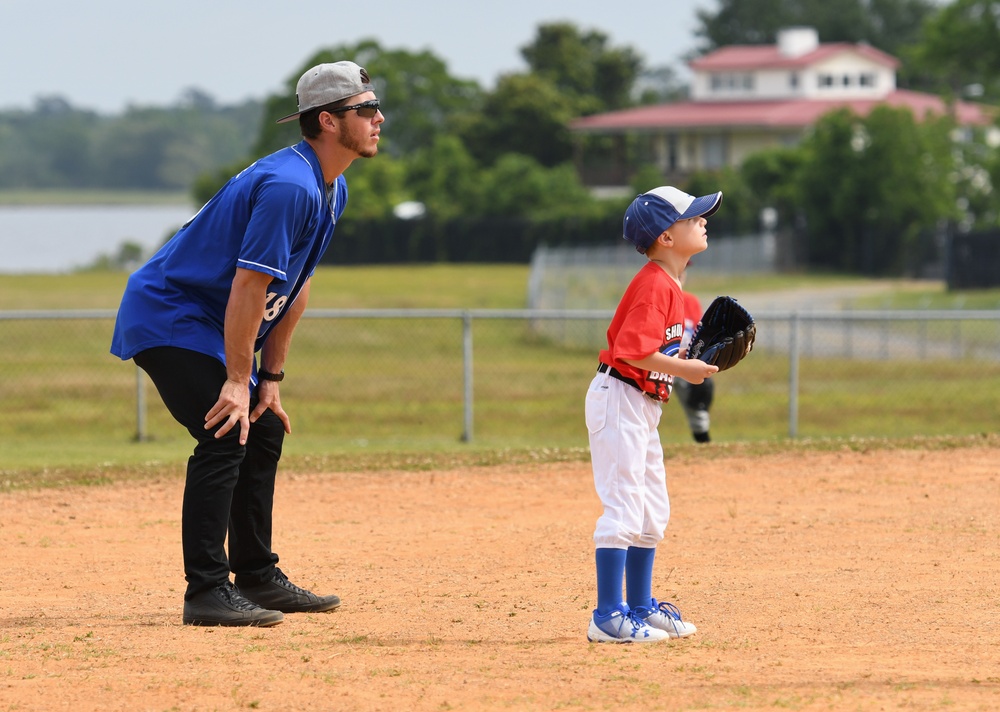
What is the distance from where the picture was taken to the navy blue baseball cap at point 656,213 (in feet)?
17.0

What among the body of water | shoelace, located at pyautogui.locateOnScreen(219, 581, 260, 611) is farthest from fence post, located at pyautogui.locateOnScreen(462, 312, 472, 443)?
the body of water

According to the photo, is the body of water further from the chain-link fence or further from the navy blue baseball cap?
the navy blue baseball cap

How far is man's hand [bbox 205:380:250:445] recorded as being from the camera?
5.23 meters

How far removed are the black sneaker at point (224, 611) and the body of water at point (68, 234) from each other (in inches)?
1847

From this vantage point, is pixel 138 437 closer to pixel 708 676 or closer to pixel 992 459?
pixel 992 459

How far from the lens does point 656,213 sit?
518 centimetres

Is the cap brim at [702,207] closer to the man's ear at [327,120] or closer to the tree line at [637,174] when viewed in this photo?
the man's ear at [327,120]

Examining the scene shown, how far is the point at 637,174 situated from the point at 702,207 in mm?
62950

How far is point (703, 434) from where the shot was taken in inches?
451

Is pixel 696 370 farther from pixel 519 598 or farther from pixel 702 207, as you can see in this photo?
pixel 519 598

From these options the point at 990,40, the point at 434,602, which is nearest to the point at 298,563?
the point at 434,602

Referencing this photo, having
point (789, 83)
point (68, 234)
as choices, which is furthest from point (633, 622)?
point (68, 234)

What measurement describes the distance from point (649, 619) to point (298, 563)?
2260 millimetres

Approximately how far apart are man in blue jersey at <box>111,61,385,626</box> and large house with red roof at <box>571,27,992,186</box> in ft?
199
